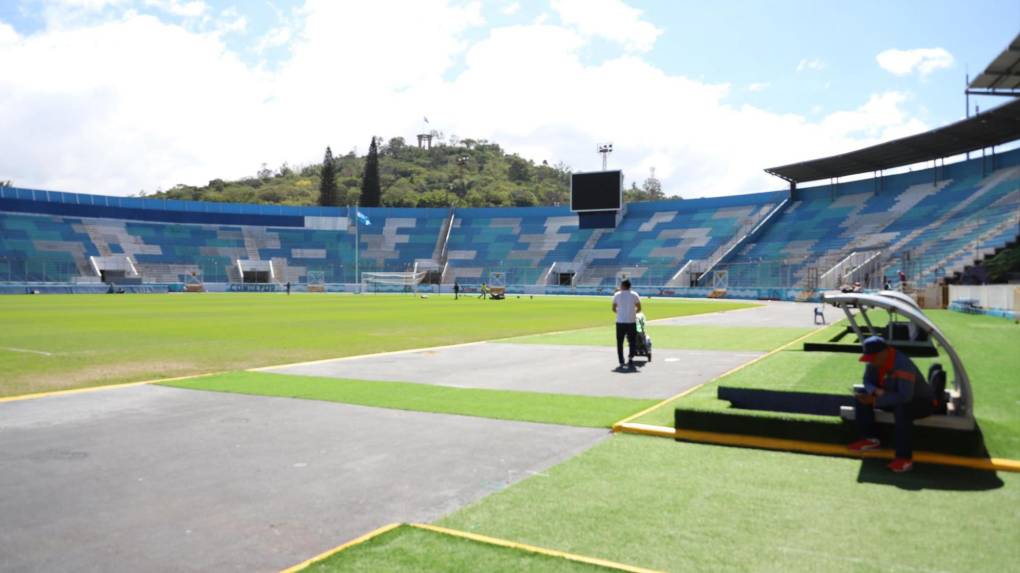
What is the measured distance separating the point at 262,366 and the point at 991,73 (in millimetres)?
47711

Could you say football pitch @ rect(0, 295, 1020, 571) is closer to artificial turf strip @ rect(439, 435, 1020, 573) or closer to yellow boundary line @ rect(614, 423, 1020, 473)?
artificial turf strip @ rect(439, 435, 1020, 573)

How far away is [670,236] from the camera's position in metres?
83.8

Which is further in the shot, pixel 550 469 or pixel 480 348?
pixel 480 348

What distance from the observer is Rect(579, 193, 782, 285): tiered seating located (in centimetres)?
7856

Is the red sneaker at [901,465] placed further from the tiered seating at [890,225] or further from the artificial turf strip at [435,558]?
the tiered seating at [890,225]

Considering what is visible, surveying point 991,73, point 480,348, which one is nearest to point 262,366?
point 480,348

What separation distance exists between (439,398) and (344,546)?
224 inches

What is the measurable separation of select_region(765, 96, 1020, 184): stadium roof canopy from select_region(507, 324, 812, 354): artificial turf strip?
124ft

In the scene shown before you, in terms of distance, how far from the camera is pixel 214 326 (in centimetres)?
2506

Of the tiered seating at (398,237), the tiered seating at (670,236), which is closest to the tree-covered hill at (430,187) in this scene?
the tiered seating at (398,237)

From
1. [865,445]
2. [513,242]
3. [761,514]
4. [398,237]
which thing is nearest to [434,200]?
[398,237]

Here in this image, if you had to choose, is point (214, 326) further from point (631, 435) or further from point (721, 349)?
point (631, 435)

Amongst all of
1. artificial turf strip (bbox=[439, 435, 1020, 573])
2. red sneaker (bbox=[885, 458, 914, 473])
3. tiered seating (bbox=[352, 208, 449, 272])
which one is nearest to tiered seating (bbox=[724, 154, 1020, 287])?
tiered seating (bbox=[352, 208, 449, 272])

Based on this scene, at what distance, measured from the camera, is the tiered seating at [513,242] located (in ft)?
290
